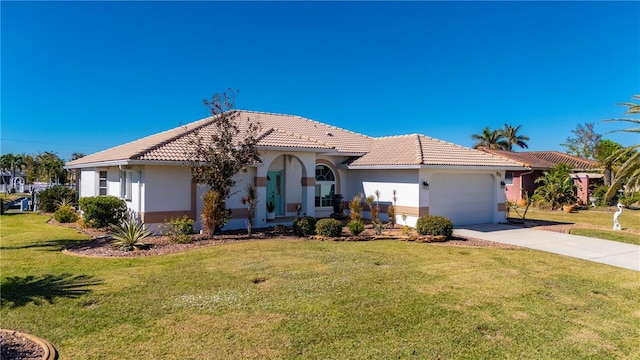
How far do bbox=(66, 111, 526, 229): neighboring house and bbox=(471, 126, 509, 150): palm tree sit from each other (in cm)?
4349

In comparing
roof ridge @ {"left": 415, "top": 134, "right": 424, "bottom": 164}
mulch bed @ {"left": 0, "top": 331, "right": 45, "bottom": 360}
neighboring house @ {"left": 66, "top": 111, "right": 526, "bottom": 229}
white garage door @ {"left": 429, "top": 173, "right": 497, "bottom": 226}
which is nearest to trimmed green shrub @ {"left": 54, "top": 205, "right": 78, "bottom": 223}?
neighboring house @ {"left": 66, "top": 111, "right": 526, "bottom": 229}

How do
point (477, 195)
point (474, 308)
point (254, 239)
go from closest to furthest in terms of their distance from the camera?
1. point (474, 308)
2. point (254, 239)
3. point (477, 195)

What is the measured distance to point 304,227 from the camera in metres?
16.3

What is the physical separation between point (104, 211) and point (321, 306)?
13.3 metres

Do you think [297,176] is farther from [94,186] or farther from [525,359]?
[525,359]

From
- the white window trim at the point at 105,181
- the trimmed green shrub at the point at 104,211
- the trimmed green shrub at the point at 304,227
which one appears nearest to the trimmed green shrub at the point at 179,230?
the trimmed green shrub at the point at 104,211

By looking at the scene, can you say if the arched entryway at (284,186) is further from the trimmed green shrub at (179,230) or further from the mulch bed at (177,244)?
the trimmed green shrub at (179,230)

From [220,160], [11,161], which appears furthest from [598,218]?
[11,161]

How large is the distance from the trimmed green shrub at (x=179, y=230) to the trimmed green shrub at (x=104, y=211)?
2.90 m

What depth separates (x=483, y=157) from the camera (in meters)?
21.7

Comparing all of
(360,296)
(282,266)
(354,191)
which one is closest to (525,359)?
(360,296)

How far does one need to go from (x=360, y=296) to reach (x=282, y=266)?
10.4 ft

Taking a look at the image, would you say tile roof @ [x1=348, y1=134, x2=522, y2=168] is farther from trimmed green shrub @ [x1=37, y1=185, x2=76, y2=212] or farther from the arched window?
trimmed green shrub @ [x1=37, y1=185, x2=76, y2=212]

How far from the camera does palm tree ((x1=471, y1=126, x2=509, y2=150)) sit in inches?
2461
